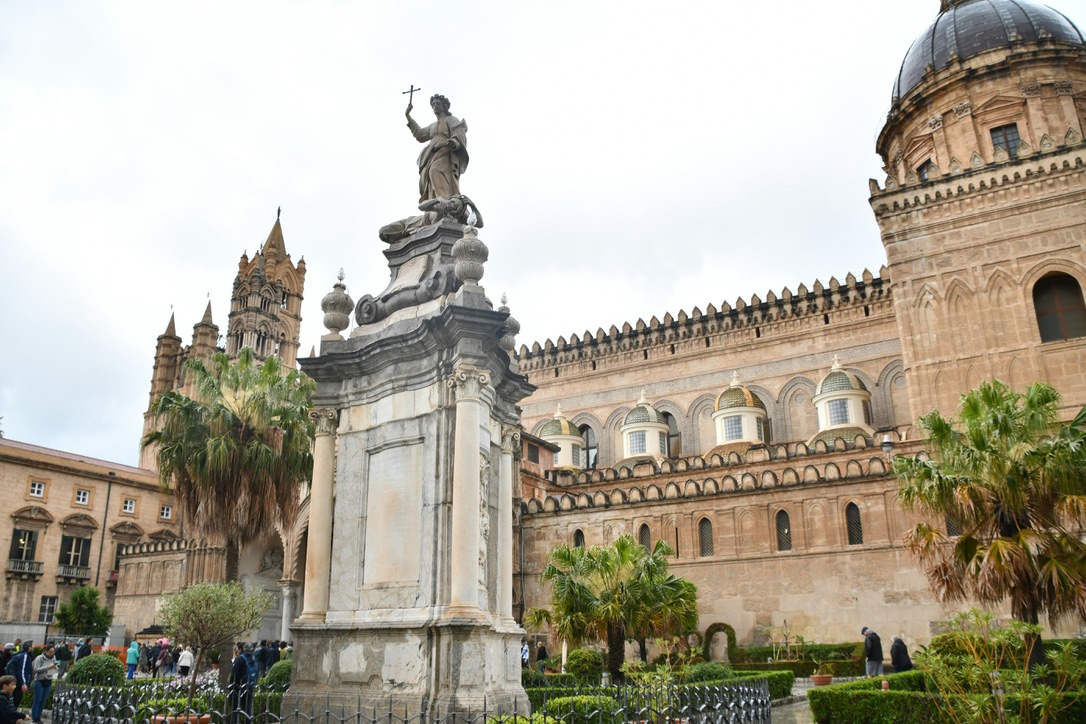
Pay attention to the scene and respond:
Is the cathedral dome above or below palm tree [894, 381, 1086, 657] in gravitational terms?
above

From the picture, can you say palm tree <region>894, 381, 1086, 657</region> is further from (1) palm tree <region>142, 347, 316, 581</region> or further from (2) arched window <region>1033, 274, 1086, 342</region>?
(2) arched window <region>1033, 274, 1086, 342</region>

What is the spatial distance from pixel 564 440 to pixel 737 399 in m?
8.97

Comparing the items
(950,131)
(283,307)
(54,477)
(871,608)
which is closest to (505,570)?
(871,608)

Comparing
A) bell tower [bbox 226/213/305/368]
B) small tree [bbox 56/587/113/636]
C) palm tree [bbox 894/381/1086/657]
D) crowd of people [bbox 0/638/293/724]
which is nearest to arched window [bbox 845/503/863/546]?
palm tree [bbox 894/381/1086/657]

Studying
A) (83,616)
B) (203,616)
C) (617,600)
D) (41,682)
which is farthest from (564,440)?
(203,616)

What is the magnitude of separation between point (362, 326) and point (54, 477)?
43.9 metres

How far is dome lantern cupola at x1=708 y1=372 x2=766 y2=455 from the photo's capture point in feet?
123

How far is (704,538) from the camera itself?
98.1 ft

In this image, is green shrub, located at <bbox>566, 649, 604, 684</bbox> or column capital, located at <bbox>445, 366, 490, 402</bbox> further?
green shrub, located at <bbox>566, 649, 604, 684</bbox>

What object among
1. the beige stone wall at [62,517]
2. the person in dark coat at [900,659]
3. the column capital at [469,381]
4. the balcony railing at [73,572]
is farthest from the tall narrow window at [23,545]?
the column capital at [469,381]

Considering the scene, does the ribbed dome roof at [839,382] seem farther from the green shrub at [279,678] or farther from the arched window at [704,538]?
the green shrub at [279,678]

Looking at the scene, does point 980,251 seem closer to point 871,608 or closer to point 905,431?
point 905,431

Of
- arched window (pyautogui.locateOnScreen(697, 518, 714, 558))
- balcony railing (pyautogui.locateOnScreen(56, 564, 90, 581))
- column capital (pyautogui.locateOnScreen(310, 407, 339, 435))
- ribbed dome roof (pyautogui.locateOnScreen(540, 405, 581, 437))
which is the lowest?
column capital (pyautogui.locateOnScreen(310, 407, 339, 435))

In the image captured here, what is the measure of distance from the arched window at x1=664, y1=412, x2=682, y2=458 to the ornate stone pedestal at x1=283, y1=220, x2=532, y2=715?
32.9 m
